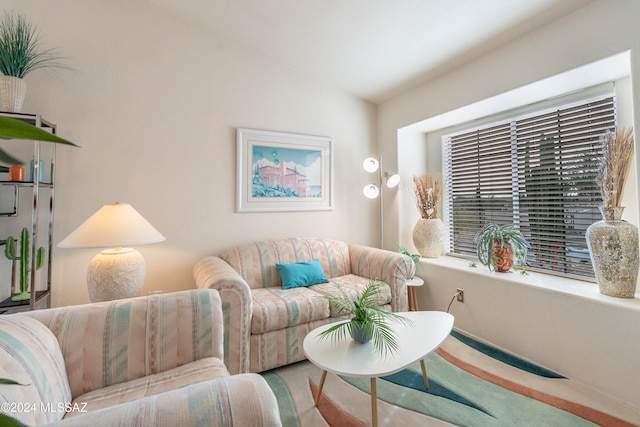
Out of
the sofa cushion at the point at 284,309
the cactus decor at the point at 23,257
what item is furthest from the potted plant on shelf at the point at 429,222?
the cactus decor at the point at 23,257

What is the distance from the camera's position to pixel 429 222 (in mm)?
3074

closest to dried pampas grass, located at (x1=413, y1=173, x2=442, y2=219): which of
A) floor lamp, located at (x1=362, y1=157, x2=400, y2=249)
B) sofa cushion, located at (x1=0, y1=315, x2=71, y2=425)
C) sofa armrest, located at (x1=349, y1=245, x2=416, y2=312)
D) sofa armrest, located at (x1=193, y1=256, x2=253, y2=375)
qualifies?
floor lamp, located at (x1=362, y1=157, x2=400, y2=249)

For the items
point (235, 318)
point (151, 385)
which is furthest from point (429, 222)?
point (151, 385)

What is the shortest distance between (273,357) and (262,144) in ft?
6.32

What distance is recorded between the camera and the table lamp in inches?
71.3

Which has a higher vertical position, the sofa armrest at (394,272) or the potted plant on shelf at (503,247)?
the potted plant on shelf at (503,247)

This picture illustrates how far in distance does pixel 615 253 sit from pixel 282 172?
2629mm

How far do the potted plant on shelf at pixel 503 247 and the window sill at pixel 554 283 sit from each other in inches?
3.2

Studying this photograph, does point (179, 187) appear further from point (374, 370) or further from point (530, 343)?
point (530, 343)

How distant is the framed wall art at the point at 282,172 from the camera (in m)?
2.82

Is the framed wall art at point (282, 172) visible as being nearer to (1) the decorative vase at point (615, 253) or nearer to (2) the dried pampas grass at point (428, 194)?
(2) the dried pampas grass at point (428, 194)

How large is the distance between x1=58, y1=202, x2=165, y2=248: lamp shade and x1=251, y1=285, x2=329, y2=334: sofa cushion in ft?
2.86

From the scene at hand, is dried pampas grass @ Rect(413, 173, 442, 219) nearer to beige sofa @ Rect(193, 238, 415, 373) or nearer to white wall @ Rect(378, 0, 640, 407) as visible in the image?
white wall @ Rect(378, 0, 640, 407)

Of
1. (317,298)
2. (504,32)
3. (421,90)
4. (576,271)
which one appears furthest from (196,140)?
A: (576,271)
